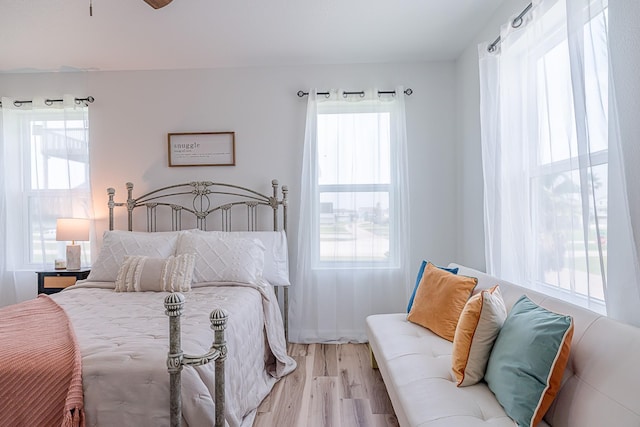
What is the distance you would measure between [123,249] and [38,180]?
1.37m

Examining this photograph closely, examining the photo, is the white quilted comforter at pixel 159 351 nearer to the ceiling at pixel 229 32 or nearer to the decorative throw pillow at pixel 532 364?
the decorative throw pillow at pixel 532 364

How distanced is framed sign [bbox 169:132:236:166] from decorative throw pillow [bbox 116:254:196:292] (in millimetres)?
1132

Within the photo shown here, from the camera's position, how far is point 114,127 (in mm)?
3596

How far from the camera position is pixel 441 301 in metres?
2.20

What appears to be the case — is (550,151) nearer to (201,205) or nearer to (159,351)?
(159,351)

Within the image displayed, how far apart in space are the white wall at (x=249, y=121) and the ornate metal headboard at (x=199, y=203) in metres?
0.09

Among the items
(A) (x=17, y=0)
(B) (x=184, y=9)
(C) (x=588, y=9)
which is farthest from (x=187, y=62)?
(C) (x=588, y=9)

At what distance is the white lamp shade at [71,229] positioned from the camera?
3244 mm

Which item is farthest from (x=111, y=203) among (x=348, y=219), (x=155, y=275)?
(x=348, y=219)

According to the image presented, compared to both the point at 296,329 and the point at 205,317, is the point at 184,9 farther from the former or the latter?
the point at 296,329

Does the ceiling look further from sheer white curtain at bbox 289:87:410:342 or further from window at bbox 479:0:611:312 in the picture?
window at bbox 479:0:611:312

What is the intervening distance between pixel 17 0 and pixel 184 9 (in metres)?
1.01

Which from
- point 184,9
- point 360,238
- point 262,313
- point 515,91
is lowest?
point 262,313

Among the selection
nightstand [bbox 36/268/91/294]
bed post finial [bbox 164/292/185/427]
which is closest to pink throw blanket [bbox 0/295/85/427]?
bed post finial [bbox 164/292/185/427]
